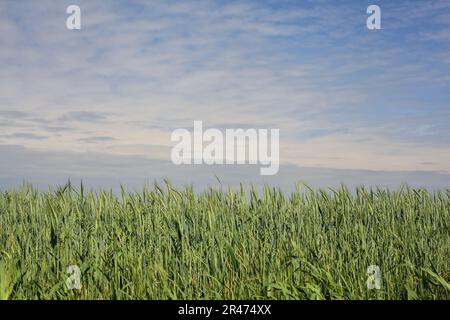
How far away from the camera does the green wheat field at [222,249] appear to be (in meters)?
4.35

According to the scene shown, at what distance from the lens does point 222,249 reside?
482 centimetres

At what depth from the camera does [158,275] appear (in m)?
4.61

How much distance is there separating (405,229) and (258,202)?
5.97 feet

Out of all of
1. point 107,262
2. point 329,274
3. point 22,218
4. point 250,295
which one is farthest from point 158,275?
point 22,218

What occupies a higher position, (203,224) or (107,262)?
(203,224)

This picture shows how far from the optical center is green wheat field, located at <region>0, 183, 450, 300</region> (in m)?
4.35

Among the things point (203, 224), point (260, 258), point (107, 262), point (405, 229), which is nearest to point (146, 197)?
point (203, 224)

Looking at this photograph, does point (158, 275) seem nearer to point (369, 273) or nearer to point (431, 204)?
point (369, 273)

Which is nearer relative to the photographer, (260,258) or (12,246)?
(260,258)
